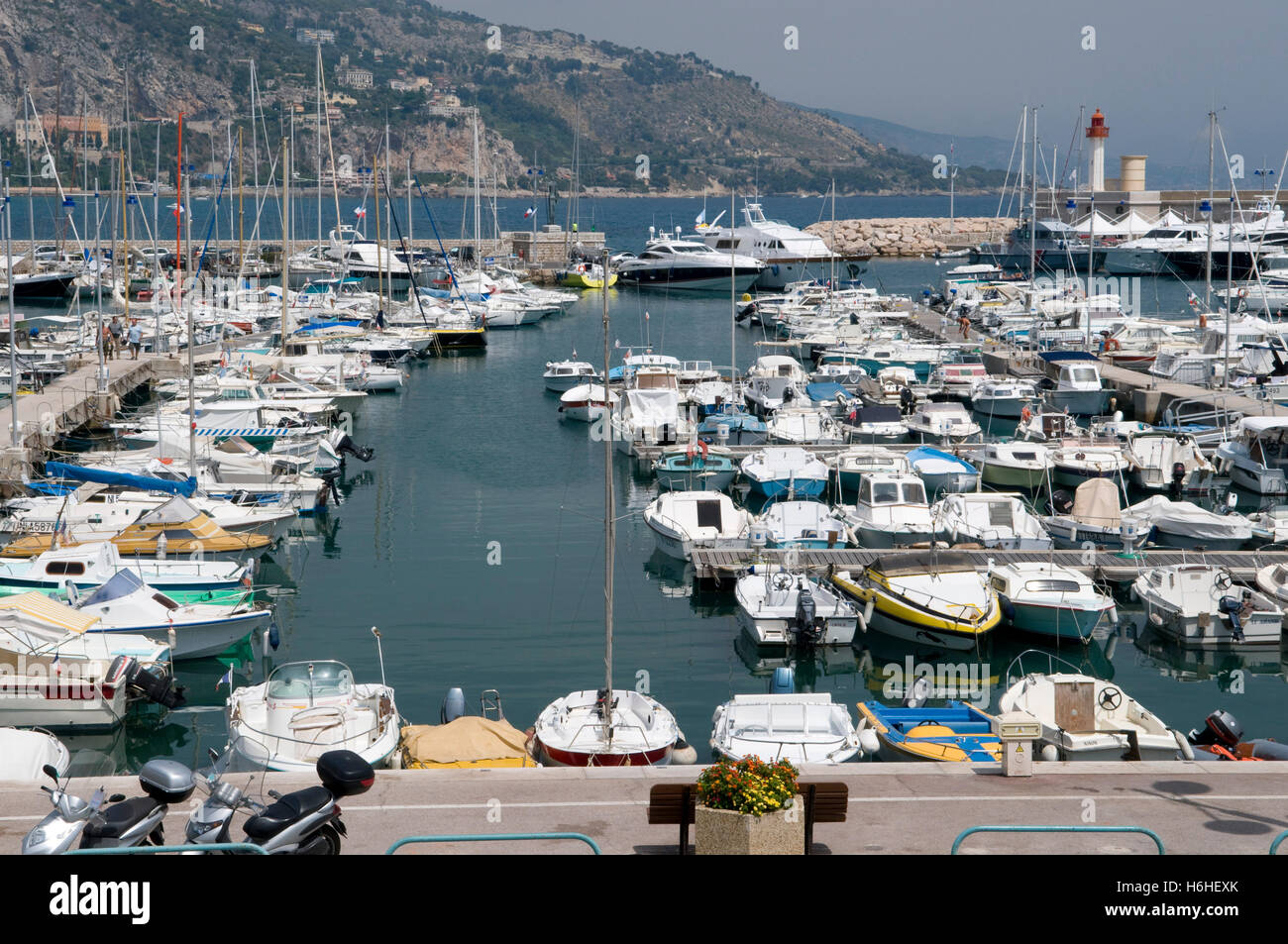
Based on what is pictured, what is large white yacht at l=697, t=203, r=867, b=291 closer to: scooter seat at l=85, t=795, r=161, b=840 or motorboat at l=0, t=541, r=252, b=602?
motorboat at l=0, t=541, r=252, b=602

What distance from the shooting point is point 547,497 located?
37.9m

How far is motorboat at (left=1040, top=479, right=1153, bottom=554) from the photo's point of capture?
30006mm

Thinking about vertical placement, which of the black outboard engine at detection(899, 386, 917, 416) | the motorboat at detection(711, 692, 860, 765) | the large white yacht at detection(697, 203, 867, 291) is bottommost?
the motorboat at detection(711, 692, 860, 765)

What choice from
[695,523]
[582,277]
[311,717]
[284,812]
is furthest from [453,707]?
[582,277]

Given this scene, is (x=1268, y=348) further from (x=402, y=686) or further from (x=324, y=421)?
(x=402, y=686)

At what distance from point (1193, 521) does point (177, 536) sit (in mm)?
21804

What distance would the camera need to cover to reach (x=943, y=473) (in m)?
35.9

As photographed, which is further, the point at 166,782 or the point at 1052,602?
the point at 1052,602

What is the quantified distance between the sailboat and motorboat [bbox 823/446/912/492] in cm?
1650

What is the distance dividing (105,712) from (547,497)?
719 inches

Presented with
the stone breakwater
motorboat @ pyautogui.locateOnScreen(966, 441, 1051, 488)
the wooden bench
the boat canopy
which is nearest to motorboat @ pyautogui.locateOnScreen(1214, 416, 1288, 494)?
motorboat @ pyautogui.locateOnScreen(966, 441, 1051, 488)

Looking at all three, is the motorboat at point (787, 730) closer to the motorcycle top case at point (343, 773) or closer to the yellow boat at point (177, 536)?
the motorcycle top case at point (343, 773)

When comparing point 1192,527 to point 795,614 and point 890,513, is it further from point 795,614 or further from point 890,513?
point 795,614
